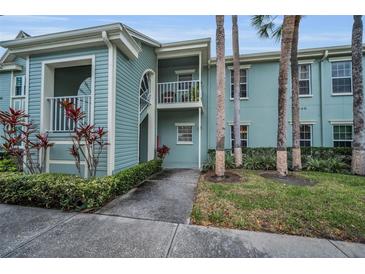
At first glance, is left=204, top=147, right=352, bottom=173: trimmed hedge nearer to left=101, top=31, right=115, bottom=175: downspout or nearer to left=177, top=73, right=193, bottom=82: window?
left=177, top=73, right=193, bottom=82: window

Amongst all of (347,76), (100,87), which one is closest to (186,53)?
(100,87)

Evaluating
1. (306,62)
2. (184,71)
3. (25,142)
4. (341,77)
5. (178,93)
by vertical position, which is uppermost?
(306,62)

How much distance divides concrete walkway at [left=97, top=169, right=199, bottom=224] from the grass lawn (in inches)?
12.5

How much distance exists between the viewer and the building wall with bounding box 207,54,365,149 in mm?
10227

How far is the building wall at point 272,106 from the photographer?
33.6 feet

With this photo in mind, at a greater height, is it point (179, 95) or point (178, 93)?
point (178, 93)

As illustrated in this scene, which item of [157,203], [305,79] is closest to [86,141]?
[157,203]

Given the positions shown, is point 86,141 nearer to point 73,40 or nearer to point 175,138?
point 73,40

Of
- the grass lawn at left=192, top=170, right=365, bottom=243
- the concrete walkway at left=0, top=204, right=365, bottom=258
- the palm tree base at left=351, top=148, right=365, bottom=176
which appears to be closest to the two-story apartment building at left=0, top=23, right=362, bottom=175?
the concrete walkway at left=0, top=204, right=365, bottom=258

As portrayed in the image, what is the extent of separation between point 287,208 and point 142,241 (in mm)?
3175

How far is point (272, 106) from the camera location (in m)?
10.8

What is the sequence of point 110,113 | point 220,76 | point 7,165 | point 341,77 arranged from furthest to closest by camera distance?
point 341,77 < point 7,165 < point 220,76 < point 110,113

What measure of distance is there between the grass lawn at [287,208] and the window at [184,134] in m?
5.27

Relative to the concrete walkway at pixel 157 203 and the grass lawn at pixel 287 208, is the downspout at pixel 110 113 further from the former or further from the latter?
the grass lawn at pixel 287 208
